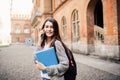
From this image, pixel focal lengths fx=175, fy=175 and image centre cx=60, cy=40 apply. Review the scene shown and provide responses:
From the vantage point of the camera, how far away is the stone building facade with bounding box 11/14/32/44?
194 ft

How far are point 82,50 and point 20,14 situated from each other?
52.1 m

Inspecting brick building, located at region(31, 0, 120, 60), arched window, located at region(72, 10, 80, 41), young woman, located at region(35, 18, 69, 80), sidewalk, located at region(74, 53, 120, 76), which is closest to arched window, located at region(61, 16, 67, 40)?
brick building, located at region(31, 0, 120, 60)

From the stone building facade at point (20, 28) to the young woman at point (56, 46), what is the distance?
58.3m

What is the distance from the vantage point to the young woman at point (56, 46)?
1.84m

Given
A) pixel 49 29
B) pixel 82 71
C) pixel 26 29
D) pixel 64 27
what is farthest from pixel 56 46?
pixel 26 29

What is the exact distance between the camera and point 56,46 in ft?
6.21

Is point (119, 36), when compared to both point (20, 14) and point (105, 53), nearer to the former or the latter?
point (105, 53)

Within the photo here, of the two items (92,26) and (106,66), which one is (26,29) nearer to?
(92,26)

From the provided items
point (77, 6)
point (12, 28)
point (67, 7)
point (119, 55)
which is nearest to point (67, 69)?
point (119, 55)

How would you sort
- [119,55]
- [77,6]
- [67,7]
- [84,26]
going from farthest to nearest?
[67,7] → [77,6] → [84,26] → [119,55]

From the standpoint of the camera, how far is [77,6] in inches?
557

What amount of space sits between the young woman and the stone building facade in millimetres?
58295

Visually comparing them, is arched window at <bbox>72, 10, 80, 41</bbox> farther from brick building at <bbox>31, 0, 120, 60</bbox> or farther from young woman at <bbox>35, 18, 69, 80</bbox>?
young woman at <bbox>35, 18, 69, 80</bbox>

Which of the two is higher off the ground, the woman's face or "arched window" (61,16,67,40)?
"arched window" (61,16,67,40)
